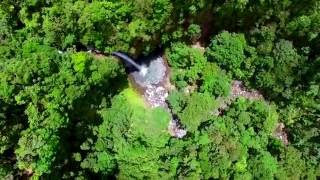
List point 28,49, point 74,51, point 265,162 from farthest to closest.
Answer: point 265,162
point 74,51
point 28,49

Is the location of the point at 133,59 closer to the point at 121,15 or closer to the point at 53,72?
the point at 121,15

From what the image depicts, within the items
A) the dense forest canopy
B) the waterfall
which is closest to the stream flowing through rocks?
the waterfall

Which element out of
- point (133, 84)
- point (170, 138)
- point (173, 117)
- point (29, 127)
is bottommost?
point (29, 127)

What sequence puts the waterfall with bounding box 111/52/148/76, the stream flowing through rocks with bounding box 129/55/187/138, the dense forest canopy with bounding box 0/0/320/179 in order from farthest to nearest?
the stream flowing through rocks with bounding box 129/55/187/138, the waterfall with bounding box 111/52/148/76, the dense forest canopy with bounding box 0/0/320/179

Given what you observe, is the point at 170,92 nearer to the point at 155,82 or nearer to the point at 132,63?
the point at 155,82

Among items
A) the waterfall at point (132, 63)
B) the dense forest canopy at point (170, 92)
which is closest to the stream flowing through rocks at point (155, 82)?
the waterfall at point (132, 63)

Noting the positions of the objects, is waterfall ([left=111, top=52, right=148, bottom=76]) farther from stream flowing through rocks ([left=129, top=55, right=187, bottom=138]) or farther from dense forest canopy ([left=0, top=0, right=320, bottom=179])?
dense forest canopy ([left=0, top=0, right=320, bottom=179])

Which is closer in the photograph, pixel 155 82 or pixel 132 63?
pixel 132 63

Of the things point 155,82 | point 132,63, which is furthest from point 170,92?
point 132,63

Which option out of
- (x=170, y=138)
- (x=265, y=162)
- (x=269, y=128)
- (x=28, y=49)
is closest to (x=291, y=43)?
(x=269, y=128)
